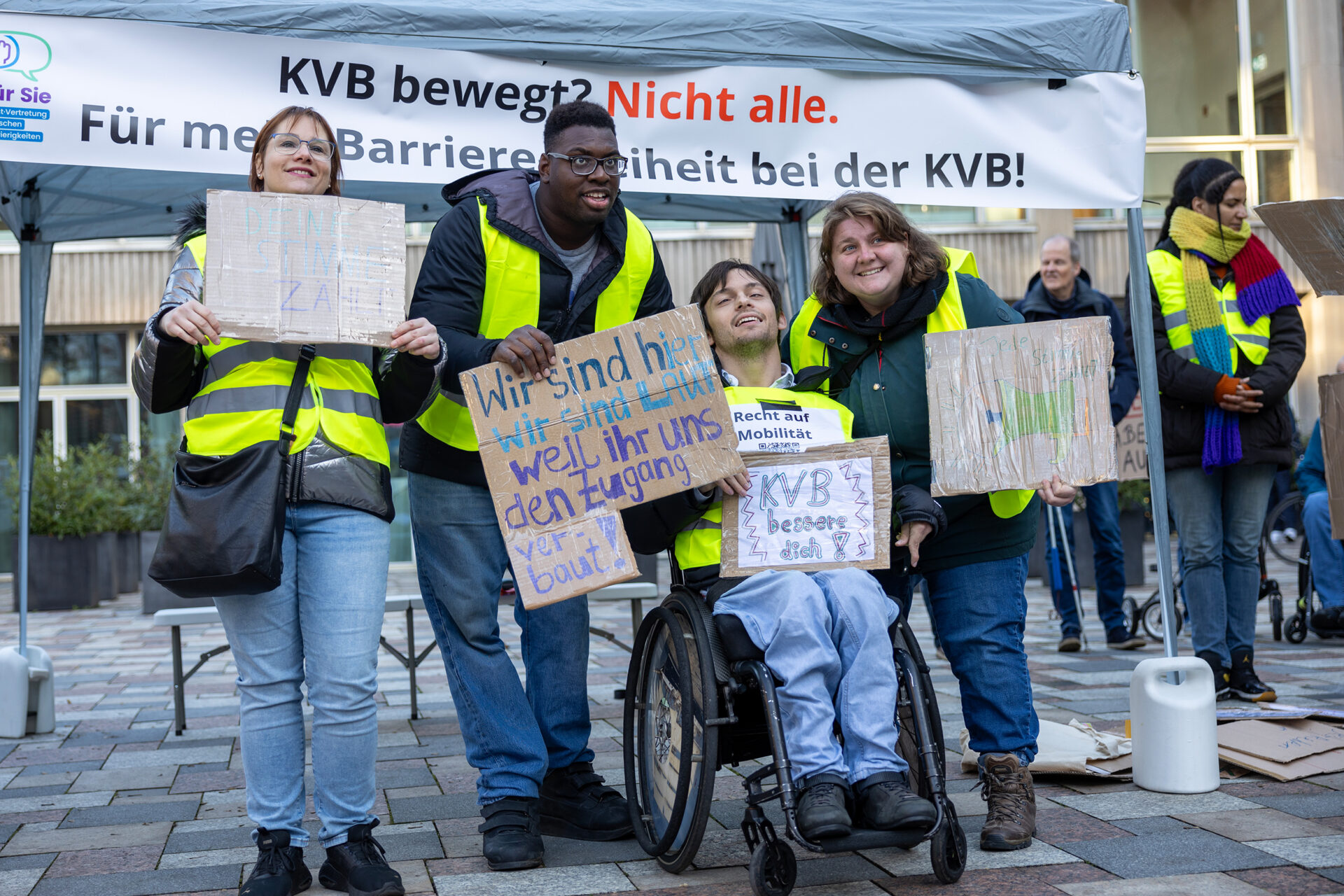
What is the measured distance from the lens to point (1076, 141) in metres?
4.06

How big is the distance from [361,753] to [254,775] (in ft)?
0.80

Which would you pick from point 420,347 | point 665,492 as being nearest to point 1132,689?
point 665,492

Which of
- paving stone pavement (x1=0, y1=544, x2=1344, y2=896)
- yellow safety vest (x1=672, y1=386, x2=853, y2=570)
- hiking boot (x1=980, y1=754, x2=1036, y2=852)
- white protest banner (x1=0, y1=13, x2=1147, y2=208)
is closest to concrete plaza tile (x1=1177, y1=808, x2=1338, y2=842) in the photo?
paving stone pavement (x1=0, y1=544, x2=1344, y2=896)

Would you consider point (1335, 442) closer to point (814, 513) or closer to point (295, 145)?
point (814, 513)

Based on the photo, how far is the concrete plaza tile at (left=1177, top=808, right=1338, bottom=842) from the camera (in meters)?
3.13

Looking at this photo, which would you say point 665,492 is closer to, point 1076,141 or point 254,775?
point 254,775

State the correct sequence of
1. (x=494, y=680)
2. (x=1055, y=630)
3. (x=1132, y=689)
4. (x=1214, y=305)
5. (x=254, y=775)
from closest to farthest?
(x=254, y=775) → (x=494, y=680) → (x=1132, y=689) → (x=1214, y=305) → (x=1055, y=630)

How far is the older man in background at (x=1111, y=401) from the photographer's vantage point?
663 centimetres

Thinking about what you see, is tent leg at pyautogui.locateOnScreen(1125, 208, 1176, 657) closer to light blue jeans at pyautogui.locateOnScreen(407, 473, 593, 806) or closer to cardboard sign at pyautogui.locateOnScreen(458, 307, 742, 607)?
cardboard sign at pyautogui.locateOnScreen(458, 307, 742, 607)

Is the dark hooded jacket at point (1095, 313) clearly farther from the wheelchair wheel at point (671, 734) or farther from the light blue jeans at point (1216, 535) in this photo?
the wheelchair wheel at point (671, 734)

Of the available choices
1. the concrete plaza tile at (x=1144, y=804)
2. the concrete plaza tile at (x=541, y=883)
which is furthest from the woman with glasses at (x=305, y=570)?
the concrete plaza tile at (x=1144, y=804)

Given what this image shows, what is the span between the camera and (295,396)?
9.29ft

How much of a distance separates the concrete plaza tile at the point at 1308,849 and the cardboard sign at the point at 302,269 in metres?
2.40

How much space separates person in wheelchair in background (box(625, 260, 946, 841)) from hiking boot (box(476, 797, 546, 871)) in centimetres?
71
